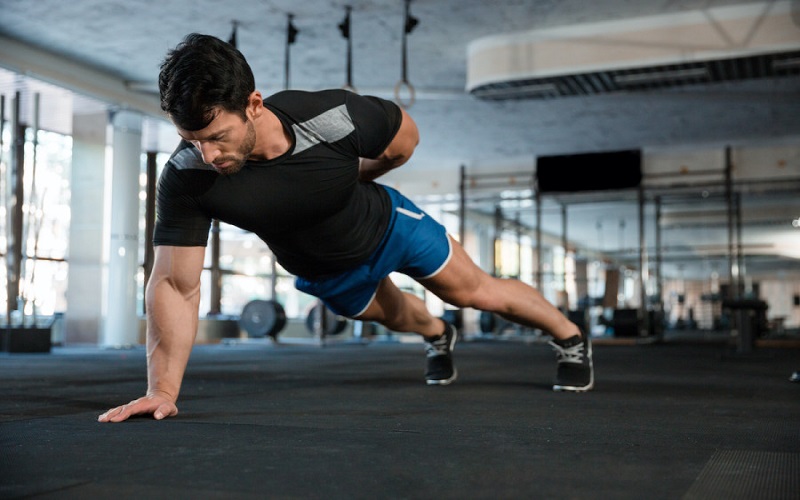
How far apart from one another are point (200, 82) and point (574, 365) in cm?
148

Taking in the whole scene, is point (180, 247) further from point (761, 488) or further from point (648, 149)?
point (648, 149)

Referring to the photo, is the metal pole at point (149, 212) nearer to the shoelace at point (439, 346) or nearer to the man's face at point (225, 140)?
the shoelace at point (439, 346)

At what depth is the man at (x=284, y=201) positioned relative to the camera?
1406 millimetres

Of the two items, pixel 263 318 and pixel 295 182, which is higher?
pixel 295 182

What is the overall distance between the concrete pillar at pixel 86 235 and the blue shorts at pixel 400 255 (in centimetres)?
600

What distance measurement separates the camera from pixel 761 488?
93 cm

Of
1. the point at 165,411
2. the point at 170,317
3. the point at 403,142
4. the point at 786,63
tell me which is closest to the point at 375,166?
the point at 403,142

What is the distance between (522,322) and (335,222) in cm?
71

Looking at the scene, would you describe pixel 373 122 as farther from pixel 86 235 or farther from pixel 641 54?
pixel 86 235

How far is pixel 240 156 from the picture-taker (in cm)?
147

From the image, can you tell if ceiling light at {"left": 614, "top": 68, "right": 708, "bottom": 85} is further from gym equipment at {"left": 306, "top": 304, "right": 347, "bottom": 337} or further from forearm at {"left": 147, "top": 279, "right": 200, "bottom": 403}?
forearm at {"left": 147, "top": 279, "right": 200, "bottom": 403}

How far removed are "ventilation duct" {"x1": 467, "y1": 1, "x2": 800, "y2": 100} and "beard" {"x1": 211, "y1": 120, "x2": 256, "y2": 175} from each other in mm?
4460

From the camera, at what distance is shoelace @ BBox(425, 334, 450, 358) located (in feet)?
8.21

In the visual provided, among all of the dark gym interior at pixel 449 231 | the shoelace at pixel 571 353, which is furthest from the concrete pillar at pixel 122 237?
the shoelace at pixel 571 353
